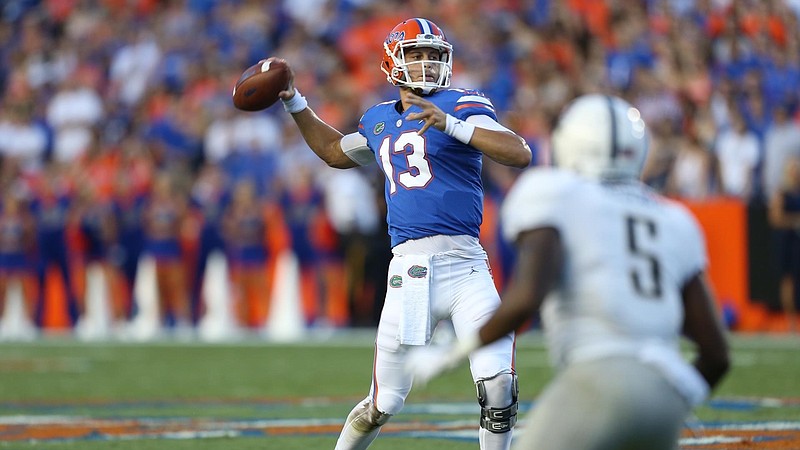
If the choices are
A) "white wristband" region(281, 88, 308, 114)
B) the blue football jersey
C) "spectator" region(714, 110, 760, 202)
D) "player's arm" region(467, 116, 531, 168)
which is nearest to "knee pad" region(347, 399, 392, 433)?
the blue football jersey

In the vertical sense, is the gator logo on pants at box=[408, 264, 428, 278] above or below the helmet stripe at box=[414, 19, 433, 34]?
below

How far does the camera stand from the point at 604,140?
312 centimetres

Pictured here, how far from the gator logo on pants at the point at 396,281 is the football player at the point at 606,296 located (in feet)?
5.11

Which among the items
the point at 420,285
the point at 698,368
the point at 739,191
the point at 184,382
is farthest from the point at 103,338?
the point at 698,368

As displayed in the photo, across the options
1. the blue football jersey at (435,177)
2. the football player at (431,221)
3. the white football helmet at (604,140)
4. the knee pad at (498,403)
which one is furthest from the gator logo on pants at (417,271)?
the white football helmet at (604,140)

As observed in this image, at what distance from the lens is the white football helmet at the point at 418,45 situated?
16.5ft

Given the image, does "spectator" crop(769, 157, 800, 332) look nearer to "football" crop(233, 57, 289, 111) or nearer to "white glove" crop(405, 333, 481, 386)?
"football" crop(233, 57, 289, 111)

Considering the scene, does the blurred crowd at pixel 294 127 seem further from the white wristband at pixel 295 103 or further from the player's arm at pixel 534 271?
the player's arm at pixel 534 271

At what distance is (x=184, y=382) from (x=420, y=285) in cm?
496

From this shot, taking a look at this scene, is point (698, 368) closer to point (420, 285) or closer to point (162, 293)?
point (420, 285)

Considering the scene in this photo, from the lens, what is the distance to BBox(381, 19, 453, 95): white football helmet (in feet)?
16.5

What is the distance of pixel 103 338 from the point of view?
14500 mm

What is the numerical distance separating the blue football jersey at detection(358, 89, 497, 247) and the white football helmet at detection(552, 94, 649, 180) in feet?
5.46

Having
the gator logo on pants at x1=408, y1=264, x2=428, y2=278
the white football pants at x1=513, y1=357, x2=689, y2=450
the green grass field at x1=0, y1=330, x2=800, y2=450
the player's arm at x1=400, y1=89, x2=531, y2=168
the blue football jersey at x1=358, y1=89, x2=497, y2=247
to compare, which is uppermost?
the player's arm at x1=400, y1=89, x2=531, y2=168
